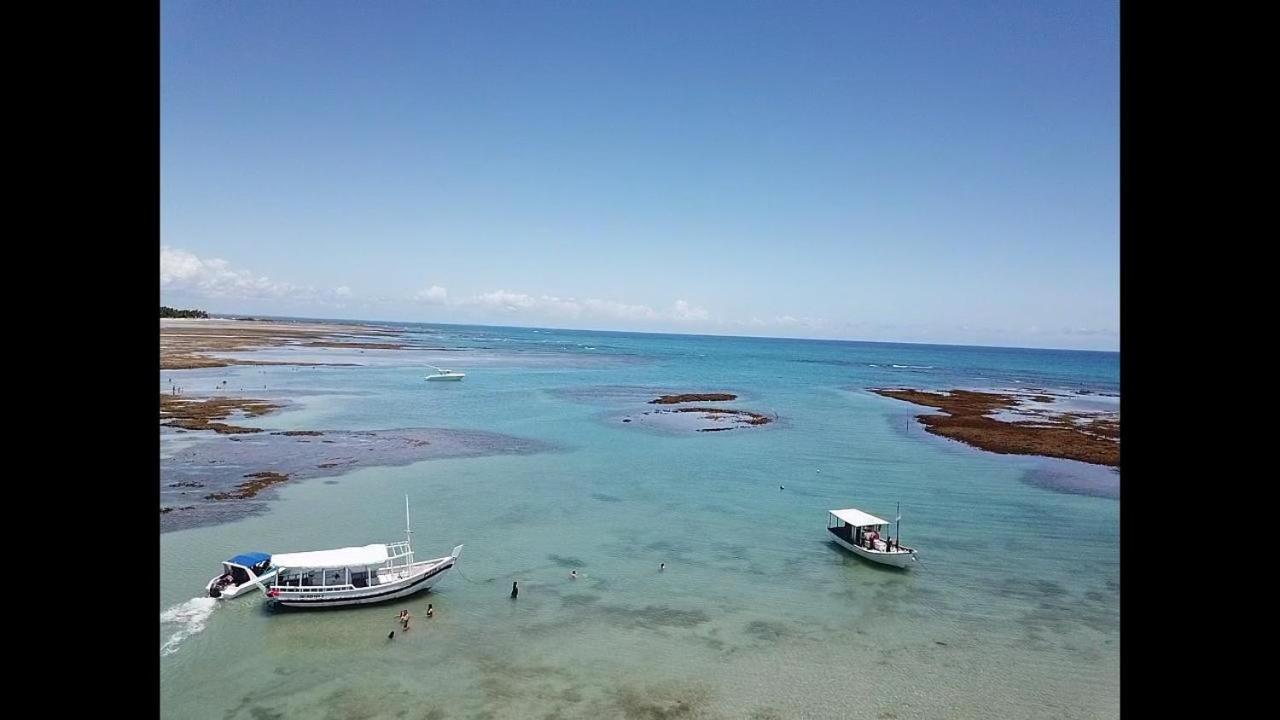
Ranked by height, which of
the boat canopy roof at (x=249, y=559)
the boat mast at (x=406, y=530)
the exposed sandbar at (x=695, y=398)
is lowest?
the boat mast at (x=406, y=530)

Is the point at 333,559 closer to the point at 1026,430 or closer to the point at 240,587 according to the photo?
the point at 240,587

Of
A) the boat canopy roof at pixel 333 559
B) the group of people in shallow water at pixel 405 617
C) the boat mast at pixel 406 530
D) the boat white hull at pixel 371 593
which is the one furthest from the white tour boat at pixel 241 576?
the boat mast at pixel 406 530

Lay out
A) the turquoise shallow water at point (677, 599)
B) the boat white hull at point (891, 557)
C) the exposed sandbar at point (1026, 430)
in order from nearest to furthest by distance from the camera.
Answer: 1. the turquoise shallow water at point (677, 599)
2. the boat white hull at point (891, 557)
3. the exposed sandbar at point (1026, 430)

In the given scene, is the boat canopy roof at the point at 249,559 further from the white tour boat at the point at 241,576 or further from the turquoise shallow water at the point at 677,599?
the turquoise shallow water at the point at 677,599

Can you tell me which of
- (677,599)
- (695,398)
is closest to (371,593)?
(677,599)

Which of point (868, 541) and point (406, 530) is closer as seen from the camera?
point (868, 541)
